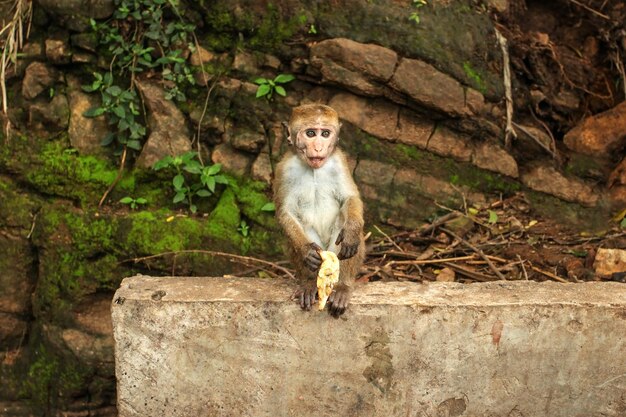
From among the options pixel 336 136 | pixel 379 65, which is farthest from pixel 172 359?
pixel 379 65

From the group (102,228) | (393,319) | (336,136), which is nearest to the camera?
(393,319)

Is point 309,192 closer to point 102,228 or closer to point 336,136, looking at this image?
point 336,136

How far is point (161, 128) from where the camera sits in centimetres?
640

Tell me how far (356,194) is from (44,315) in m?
3.16

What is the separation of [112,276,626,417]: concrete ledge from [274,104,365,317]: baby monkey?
258 millimetres

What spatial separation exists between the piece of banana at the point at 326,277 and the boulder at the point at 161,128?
267 centimetres

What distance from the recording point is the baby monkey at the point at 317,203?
4246 mm

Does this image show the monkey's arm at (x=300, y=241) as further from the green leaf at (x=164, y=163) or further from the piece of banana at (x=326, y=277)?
the green leaf at (x=164, y=163)

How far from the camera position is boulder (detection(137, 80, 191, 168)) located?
6.36 meters

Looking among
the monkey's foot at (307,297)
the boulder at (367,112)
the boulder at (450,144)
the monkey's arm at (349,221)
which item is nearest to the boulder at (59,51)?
the boulder at (367,112)

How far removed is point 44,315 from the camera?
623 centimetres

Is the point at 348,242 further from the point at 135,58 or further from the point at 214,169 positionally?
the point at 135,58

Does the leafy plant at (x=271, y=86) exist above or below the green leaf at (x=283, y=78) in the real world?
below

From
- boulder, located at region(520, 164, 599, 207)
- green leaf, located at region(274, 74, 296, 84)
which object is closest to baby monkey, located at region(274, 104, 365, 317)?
green leaf, located at region(274, 74, 296, 84)
